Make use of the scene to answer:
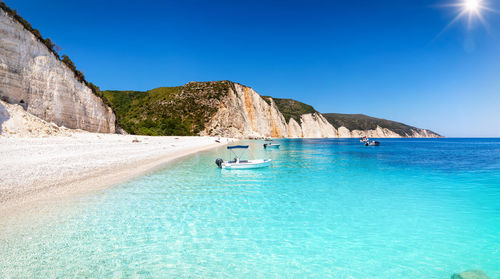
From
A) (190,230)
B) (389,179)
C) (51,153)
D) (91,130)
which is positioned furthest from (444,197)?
(91,130)

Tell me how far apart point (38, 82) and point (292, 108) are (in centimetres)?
13390

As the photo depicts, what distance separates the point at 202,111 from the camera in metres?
88.6

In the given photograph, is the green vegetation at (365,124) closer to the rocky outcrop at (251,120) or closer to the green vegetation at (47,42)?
the rocky outcrop at (251,120)

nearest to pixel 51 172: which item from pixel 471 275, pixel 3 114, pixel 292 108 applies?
pixel 3 114

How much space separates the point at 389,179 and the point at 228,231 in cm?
1411

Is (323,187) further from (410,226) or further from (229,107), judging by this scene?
(229,107)

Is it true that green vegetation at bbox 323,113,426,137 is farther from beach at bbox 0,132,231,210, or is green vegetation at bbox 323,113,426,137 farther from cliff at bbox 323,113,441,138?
beach at bbox 0,132,231,210

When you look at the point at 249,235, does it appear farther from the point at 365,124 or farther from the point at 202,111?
the point at 365,124

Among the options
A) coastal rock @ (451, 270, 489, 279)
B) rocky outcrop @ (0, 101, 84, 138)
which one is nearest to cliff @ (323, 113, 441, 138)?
rocky outcrop @ (0, 101, 84, 138)

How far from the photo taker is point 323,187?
13055 millimetres

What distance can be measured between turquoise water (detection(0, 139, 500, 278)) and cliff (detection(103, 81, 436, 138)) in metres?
59.3

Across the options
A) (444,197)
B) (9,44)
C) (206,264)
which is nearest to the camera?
(206,264)

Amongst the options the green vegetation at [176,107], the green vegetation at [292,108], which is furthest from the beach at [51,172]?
the green vegetation at [292,108]

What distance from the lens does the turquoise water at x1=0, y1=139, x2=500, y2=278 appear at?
494 cm
